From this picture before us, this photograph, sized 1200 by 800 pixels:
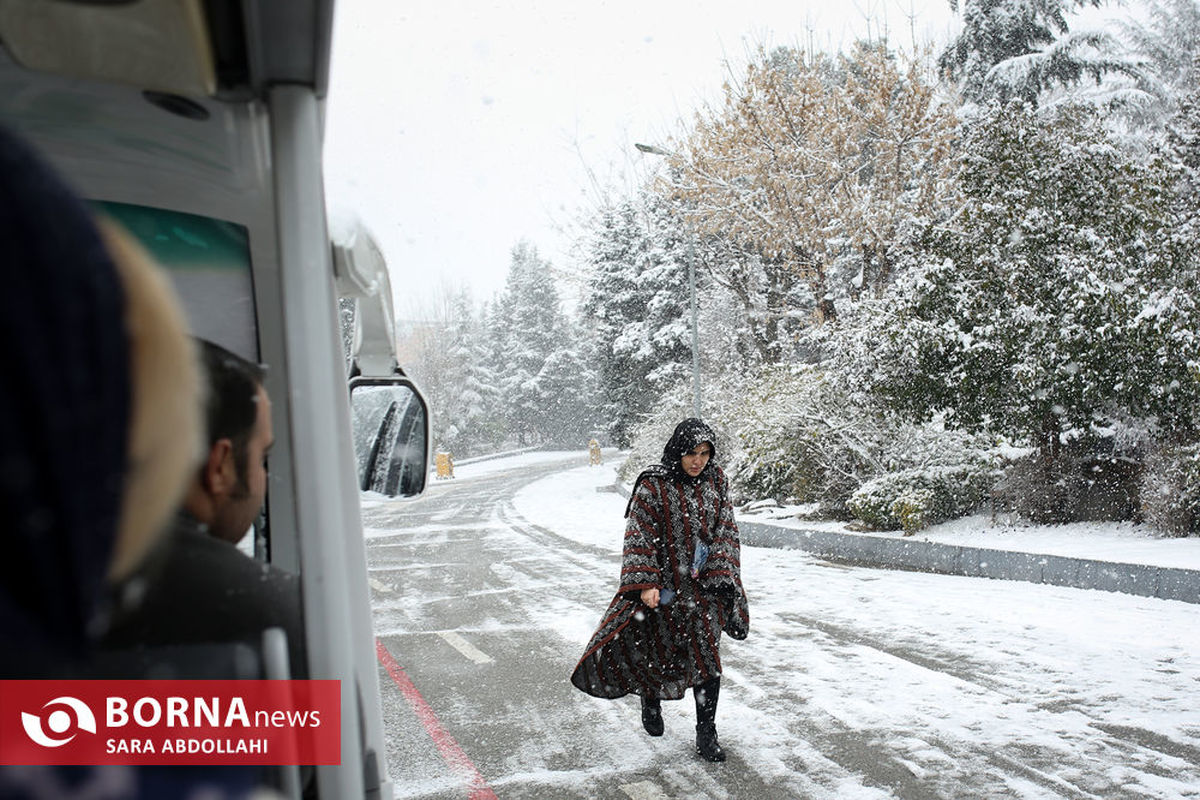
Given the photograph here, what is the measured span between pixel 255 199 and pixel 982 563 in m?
9.29

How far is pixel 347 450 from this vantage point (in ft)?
6.36

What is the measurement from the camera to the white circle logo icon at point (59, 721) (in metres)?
0.80

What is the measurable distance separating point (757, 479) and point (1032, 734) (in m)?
12.5

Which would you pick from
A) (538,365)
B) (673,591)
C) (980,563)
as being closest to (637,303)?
(980,563)

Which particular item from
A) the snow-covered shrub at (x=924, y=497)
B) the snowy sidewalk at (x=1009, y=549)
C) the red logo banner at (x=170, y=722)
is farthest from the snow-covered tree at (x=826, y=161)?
the red logo banner at (x=170, y=722)

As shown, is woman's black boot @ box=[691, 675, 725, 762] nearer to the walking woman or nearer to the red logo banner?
the walking woman

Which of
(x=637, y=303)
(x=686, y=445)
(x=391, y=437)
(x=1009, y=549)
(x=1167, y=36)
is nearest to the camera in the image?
(x=391, y=437)

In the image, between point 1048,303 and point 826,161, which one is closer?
point 1048,303

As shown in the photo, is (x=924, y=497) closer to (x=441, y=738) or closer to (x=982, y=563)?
(x=982, y=563)

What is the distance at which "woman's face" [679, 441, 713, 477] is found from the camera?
4.81 meters

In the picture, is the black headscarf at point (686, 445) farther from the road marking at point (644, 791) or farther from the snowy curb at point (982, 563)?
the snowy curb at point (982, 563)

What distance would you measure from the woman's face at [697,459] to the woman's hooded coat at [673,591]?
0.03 meters

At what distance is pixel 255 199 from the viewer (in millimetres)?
2129

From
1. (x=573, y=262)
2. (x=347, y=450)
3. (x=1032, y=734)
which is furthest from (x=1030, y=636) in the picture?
(x=573, y=262)
